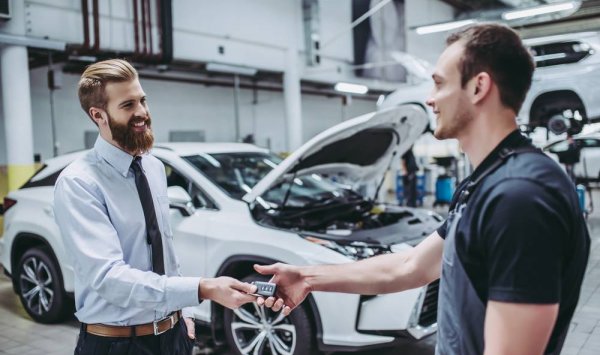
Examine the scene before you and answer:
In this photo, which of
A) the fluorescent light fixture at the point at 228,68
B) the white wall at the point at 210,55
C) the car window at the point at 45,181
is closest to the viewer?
the car window at the point at 45,181

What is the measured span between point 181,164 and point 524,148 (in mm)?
3395

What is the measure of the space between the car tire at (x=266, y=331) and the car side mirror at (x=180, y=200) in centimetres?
72

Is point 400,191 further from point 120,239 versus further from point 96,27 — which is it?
point 120,239

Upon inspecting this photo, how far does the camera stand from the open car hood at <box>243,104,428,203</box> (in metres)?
3.72

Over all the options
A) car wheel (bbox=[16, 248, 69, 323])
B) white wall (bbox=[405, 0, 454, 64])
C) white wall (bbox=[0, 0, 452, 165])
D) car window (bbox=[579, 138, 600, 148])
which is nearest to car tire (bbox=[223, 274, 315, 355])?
car wheel (bbox=[16, 248, 69, 323])

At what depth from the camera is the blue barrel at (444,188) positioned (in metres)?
11.6

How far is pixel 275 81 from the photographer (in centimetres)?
1396

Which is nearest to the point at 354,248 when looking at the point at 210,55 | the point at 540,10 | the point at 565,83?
the point at 565,83

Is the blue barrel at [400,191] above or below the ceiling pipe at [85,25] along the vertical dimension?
below

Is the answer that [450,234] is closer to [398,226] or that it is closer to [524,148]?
[524,148]

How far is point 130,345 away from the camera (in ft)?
6.12

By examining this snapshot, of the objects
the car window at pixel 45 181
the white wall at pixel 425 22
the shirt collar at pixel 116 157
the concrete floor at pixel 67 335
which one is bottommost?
the concrete floor at pixel 67 335

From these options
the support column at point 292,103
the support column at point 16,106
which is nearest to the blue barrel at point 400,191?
the support column at point 292,103

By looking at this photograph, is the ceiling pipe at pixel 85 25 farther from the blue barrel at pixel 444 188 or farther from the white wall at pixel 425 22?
the white wall at pixel 425 22
